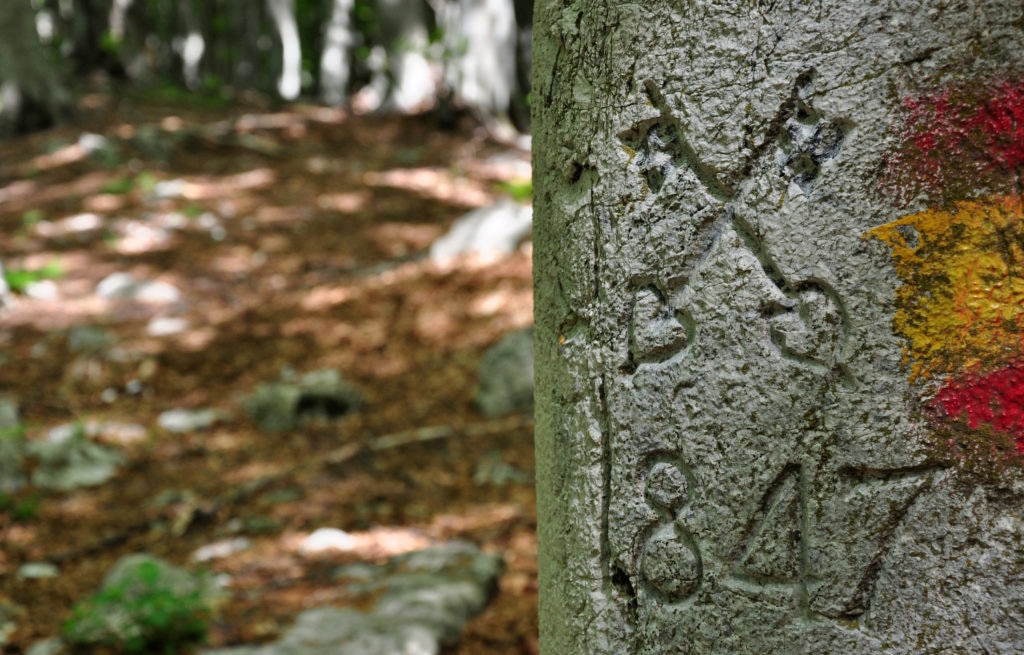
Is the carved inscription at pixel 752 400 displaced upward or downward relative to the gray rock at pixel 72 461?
upward

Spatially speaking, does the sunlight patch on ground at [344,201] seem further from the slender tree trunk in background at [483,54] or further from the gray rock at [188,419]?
the gray rock at [188,419]

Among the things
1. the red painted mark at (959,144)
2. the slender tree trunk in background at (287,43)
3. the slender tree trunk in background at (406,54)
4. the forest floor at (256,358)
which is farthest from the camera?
the slender tree trunk in background at (287,43)

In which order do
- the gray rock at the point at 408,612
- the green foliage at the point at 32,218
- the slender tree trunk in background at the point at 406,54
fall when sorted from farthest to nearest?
the slender tree trunk in background at the point at 406,54, the green foliage at the point at 32,218, the gray rock at the point at 408,612

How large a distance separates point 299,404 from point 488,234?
87.9 inches

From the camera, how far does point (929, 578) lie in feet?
4.59

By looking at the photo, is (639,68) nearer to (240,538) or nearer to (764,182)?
(764,182)

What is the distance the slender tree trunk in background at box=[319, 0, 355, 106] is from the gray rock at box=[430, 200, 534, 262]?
35.6 ft

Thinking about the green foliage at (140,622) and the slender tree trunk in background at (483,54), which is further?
the slender tree trunk in background at (483,54)

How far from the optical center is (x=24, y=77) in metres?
10.9

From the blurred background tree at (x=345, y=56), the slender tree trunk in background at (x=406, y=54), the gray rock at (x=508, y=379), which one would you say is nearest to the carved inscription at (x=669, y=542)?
the gray rock at (x=508, y=379)

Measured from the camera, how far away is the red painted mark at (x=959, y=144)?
1308 millimetres

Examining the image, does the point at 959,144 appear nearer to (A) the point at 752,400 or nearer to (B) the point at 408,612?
(A) the point at 752,400

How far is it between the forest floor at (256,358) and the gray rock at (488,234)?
161mm

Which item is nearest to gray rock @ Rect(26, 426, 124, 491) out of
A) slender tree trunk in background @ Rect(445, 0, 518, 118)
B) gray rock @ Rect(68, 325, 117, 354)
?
gray rock @ Rect(68, 325, 117, 354)
